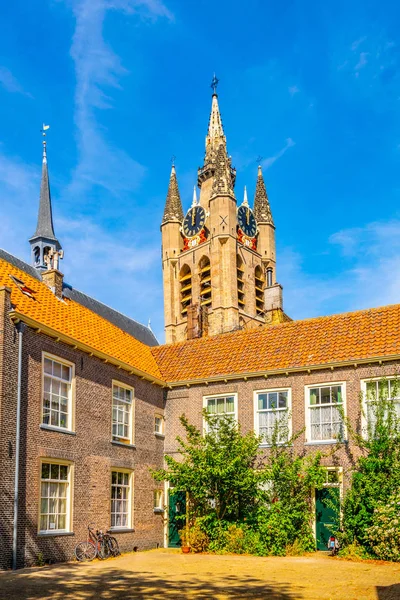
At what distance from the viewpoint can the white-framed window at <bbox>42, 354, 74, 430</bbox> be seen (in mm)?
19578

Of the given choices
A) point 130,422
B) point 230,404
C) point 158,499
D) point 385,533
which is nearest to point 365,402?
point 385,533

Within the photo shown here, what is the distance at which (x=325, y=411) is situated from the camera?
76.2 feet

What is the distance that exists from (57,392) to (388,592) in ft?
35.7

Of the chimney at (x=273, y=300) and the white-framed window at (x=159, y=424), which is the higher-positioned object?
the chimney at (x=273, y=300)

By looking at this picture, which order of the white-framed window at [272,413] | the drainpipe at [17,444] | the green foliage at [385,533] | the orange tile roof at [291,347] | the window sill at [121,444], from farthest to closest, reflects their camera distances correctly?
the white-framed window at [272,413], the orange tile roof at [291,347], the window sill at [121,444], the green foliage at [385,533], the drainpipe at [17,444]

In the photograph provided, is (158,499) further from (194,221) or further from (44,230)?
(194,221)

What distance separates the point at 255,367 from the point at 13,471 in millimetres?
9996

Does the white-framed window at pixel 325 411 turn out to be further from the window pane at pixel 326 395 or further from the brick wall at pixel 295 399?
the brick wall at pixel 295 399

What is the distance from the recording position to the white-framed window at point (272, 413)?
930 inches

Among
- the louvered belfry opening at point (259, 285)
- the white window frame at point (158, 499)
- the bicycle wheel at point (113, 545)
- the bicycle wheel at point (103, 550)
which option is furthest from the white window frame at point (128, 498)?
the louvered belfry opening at point (259, 285)

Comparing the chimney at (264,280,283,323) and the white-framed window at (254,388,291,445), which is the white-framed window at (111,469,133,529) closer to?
the white-framed window at (254,388,291,445)

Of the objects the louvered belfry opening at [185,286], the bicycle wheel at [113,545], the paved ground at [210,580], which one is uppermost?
the louvered belfry opening at [185,286]

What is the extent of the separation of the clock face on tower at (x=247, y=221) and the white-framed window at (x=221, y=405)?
50.5 metres

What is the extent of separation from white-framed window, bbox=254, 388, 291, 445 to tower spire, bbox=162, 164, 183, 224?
54519 millimetres
